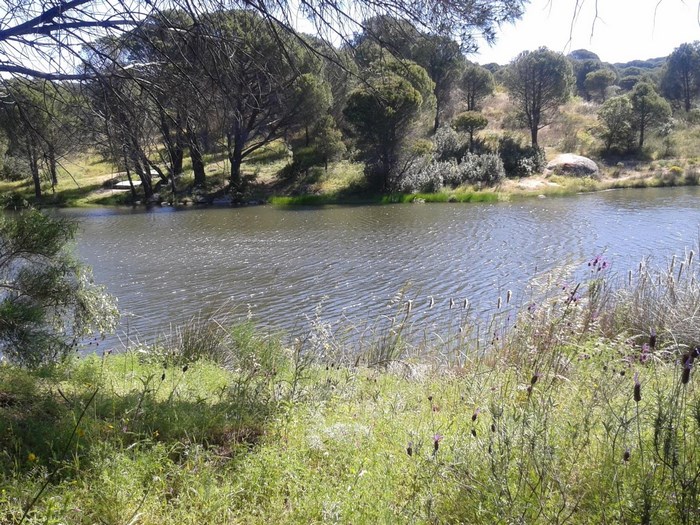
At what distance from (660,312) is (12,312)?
555cm

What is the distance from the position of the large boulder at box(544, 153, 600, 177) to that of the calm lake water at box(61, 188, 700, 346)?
579 centimetres

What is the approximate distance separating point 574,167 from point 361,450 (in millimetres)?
30778

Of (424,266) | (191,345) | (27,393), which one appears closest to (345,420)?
(27,393)

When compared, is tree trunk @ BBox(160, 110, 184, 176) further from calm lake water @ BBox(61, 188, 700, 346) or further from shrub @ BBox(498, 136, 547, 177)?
shrub @ BBox(498, 136, 547, 177)

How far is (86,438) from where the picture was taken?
245 centimetres

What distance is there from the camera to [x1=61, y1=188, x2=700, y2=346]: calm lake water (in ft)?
31.1

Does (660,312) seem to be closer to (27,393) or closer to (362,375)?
(362,375)

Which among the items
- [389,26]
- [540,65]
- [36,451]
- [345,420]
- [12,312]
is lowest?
[345,420]

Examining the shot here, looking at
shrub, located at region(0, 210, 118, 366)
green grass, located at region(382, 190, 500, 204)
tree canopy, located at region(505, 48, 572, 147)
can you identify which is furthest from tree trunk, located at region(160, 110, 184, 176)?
tree canopy, located at region(505, 48, 572, 147)

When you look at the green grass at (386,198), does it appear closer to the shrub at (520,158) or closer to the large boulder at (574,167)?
the shrub at (520,158)

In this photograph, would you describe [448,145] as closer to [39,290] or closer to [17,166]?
[17,166]

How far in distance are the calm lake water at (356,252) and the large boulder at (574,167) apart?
5.79 meters

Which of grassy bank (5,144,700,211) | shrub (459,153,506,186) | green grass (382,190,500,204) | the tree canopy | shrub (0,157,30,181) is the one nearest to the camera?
shrub (0,157,30,181)

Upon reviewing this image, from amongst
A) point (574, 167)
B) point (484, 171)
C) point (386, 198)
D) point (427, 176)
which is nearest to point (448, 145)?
point (484, 171)
